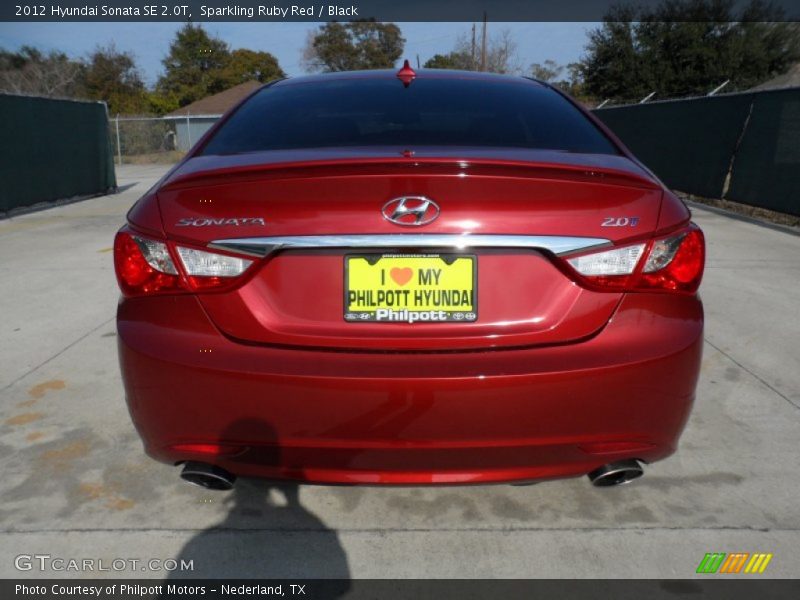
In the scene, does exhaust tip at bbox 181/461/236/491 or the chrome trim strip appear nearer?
the chrome trim strip

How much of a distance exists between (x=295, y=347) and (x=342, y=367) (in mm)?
147

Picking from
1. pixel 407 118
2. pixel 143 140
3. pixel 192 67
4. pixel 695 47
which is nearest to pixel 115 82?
pixel 192 67

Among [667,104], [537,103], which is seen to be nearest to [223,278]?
[537,103]

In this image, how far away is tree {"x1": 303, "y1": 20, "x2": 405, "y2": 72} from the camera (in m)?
63.5

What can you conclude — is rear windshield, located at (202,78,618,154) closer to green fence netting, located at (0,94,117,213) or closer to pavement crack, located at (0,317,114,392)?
pavement crack, located at (0,317,114,392)

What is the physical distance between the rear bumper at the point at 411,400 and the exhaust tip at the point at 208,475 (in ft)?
0.21

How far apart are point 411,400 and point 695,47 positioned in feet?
111

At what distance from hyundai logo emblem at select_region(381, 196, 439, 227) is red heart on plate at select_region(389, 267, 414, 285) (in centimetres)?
12

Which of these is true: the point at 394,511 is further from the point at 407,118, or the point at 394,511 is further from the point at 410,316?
the point at 407,118

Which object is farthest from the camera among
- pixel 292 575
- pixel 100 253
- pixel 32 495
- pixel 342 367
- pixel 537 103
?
pixel 100 253

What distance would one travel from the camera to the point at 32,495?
256 centimetres

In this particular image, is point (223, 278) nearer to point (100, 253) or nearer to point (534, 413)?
point (534, 413)

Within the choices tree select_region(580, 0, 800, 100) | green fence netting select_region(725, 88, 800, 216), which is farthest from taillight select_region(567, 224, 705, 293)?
tree select_region(580, 0, 800, 100)

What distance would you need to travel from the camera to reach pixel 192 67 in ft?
201
